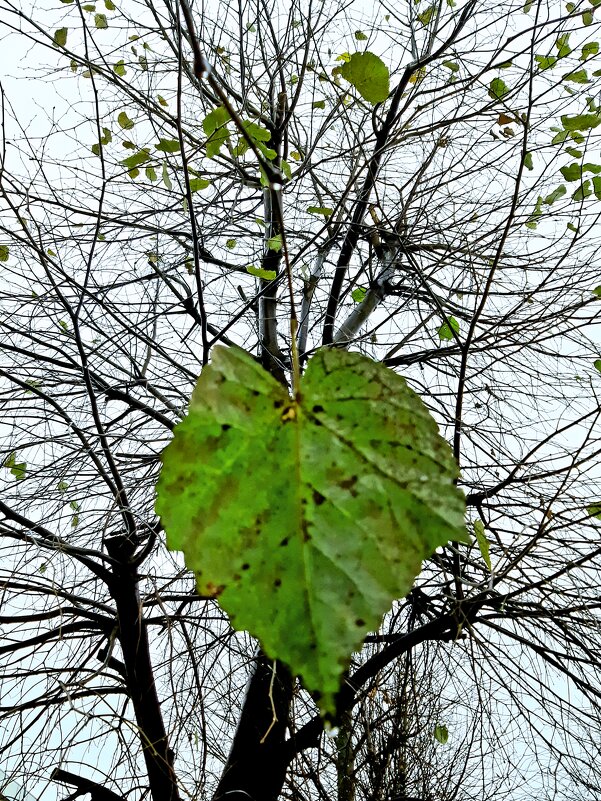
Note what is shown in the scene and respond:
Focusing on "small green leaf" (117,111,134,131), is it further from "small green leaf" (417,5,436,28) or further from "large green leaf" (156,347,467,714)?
"large green leaf" (156,347,467,714)

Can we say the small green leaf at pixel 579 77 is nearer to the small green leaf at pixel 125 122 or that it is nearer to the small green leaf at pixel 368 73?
the small green leaf at pixel 125 122

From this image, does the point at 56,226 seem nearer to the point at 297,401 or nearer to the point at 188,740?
the point at 188,740

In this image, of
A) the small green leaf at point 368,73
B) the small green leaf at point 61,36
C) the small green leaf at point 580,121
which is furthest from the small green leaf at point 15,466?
the small green leaf at point 580,121

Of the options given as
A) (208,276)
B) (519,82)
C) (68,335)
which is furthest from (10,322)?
(519,82)

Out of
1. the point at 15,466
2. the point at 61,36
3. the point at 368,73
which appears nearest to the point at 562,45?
the point at 61,36

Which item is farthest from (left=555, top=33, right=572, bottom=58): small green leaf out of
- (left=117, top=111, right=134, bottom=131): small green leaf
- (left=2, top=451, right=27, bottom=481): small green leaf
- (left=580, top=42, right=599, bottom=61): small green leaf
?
(left=2, top=451, right=27, bottom=481): small green leaf
